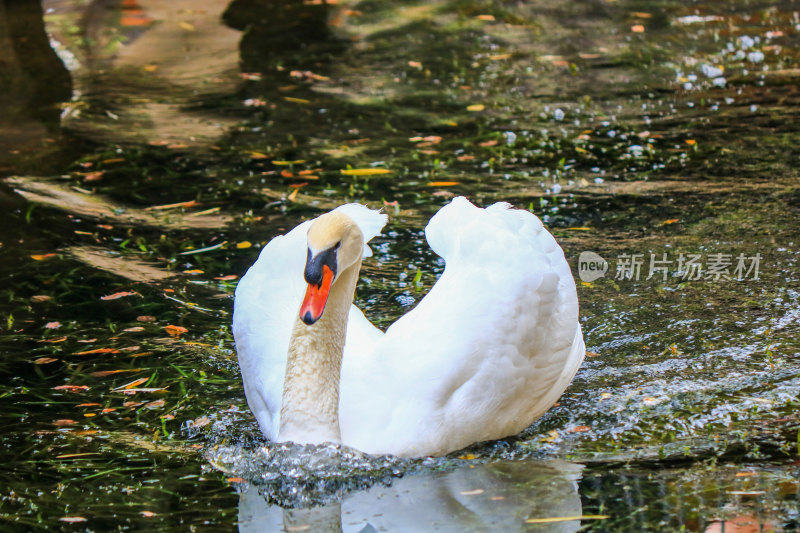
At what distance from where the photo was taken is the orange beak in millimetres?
3936

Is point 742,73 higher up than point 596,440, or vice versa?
point 742,73

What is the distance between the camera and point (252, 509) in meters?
3.94

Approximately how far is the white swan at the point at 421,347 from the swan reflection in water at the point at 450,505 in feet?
0.57

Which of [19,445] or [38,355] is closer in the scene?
[19,445]

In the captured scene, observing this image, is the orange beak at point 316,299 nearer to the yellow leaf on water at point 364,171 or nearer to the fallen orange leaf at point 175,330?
the fallen orange leaf at point 175,330

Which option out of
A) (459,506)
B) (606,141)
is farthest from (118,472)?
(606,141)

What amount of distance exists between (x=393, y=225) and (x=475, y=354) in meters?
2.92

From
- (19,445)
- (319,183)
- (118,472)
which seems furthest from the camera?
(319,183)

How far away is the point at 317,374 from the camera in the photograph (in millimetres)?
4062

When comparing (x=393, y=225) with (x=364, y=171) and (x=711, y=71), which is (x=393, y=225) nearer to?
(x=364, y=171)

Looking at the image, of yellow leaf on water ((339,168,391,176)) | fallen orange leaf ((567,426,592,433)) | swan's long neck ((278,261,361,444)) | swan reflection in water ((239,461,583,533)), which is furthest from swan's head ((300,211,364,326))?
yellow leaf on water ((339,168,391,176))

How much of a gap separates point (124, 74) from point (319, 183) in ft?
13.8

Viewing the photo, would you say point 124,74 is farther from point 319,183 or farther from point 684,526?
point 684,526

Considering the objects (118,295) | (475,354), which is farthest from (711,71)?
(475,354)
